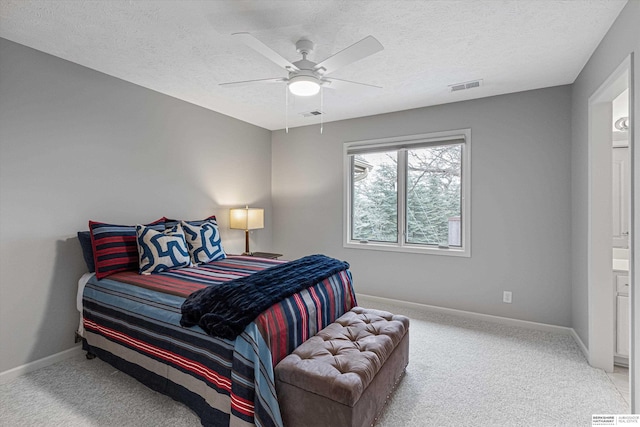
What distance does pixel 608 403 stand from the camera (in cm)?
203

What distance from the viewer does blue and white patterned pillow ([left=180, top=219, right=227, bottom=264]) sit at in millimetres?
3072

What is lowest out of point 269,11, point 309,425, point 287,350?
point 309,425

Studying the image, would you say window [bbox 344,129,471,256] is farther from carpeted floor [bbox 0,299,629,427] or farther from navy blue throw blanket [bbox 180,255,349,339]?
navy blue throw blanket [bbox 180,255,349,339]

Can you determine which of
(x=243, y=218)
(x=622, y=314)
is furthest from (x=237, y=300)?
(x=622, y=314)

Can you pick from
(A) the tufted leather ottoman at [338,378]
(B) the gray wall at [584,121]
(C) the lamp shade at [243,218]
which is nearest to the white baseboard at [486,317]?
(B) the gray wall at [584,121]

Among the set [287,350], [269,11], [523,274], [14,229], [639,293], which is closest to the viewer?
[639,293]

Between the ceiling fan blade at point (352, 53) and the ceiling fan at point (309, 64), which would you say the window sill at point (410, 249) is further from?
the ceiling fan blade at point (352, 53)

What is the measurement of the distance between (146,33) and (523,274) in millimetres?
4168

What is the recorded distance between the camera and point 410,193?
408 centimetres

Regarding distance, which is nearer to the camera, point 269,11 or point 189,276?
point 269,11

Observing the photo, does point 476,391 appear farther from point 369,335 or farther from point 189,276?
point 189,276

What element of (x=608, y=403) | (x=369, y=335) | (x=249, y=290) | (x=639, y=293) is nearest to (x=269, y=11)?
(x=249, y=290)

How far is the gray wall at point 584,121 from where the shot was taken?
1795 millimetres

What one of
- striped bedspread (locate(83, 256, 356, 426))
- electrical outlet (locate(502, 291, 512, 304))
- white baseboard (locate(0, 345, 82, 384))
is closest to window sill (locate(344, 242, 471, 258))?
electrical outlet (locate(502, 291, 512, 304))
